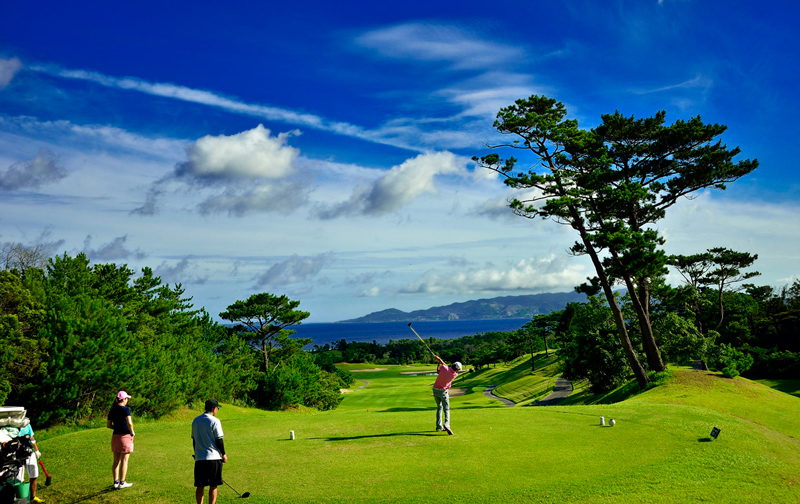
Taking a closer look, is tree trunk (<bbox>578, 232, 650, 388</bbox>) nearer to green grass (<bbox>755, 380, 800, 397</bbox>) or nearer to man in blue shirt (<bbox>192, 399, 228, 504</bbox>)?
green grass (<bbox>755, 380, 800, 397</bbox>)

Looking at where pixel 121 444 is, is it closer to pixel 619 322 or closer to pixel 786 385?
pixel 619 322

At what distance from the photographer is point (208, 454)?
324 inches

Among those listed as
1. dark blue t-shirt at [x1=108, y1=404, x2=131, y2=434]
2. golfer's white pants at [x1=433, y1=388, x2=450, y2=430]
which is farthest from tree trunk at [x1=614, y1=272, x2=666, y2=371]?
dark blue t-shirt at [x1=108, y1=404, x2=131, y2=434]

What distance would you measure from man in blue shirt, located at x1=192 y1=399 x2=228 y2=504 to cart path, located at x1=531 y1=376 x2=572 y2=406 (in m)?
42.0

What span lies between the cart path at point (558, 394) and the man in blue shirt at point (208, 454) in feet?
138

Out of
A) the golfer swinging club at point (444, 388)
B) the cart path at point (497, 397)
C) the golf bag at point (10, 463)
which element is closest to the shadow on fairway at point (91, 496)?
the golf bag at point (10, 463)

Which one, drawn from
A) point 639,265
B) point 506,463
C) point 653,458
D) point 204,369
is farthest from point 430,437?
point 204,369

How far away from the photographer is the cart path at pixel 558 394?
46.7m

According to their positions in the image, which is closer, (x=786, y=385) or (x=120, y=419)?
(x=120, y=419)

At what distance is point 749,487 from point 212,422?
1023cm

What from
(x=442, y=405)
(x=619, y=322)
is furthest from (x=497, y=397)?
(x=442, y=405)

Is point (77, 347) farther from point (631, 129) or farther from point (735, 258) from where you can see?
point (735, 258)

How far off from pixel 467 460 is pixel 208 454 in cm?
556

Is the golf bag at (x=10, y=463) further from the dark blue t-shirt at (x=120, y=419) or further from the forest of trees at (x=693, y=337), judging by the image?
the forest of trees at (x=693, y=337)
